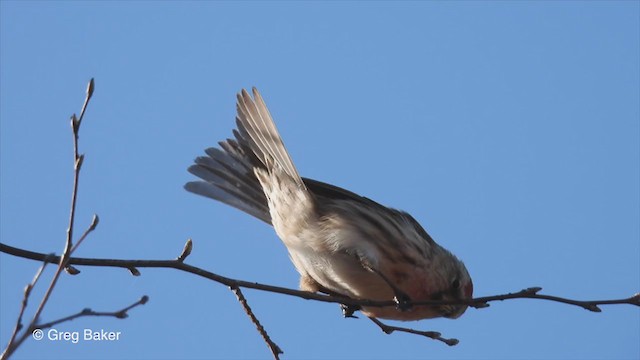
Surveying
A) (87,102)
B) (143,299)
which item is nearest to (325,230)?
(143,299)

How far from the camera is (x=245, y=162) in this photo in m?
6.11

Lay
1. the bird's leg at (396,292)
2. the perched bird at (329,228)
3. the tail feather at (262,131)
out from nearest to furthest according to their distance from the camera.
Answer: the bird's leg at (396,292), the perched bird at (329,228), the tail feather at (262,131)

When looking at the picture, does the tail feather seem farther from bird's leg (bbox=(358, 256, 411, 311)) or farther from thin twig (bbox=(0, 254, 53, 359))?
thin twig (bbox=(0, 254, 53, 359))

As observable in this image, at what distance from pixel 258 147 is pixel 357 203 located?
2.39ft

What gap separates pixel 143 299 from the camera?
3334mm

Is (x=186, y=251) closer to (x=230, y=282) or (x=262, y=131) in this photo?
(x=230, y=282)

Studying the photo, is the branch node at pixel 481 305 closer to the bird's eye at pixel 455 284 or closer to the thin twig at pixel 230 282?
the thin twig at pixel 230 282

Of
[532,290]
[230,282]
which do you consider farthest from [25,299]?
[532,290]

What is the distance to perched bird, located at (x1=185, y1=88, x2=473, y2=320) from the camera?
5328 millimetres

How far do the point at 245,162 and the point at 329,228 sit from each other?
0.88 m

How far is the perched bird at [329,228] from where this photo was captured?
5328 mm

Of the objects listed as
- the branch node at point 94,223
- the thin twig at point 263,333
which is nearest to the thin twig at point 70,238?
the branch node at point 94,223

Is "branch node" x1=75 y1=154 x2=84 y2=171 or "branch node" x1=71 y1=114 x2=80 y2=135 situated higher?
"branch node" x1=71 y1=114 x2=80 y2=135

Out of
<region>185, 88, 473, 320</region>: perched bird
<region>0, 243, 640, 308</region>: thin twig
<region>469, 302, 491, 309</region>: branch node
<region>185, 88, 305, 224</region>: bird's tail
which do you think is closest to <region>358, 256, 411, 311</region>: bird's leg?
<region>185, 88, 473, 320</region>: perched bird
